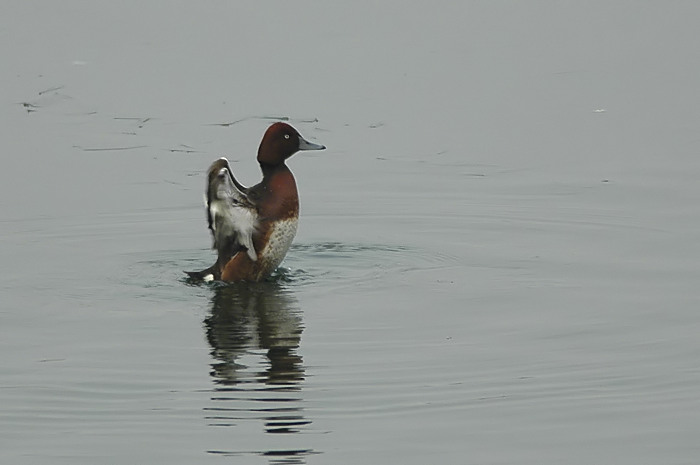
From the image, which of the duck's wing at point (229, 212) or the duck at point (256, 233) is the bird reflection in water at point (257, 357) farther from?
the duck's wing at point (229, 212)

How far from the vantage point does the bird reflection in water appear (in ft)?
20.5

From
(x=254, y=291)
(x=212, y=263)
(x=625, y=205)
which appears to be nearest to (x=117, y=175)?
(x=212, y=263)

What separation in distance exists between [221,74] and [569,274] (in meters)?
6.21

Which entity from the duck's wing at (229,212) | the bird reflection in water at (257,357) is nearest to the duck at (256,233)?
the duck's wing at (229,212)

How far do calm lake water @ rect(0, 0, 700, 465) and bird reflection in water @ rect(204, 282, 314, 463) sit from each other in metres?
0.02

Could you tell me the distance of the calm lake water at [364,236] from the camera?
616 cm

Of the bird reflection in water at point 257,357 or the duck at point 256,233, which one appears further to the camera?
the duck at point 256,233

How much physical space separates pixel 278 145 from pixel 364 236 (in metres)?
0.96

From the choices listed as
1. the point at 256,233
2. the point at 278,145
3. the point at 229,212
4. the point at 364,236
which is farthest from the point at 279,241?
the point at 364,236

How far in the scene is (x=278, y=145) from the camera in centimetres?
951

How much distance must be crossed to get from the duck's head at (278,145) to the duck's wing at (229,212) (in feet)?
1.35

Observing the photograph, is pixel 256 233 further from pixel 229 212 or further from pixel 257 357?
pixel 257 357

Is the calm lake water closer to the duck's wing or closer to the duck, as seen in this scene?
the duck

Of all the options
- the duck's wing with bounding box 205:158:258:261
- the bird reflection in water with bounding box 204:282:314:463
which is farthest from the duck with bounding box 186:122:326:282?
the bird reflection in water with bounding box 204:282:314:463
